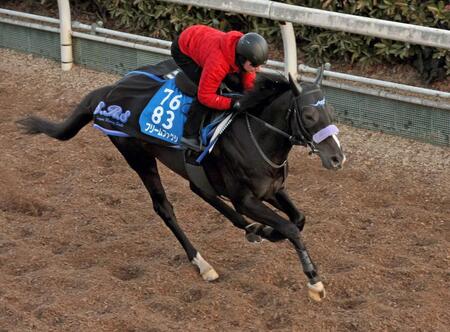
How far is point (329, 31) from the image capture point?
8961 millimetres

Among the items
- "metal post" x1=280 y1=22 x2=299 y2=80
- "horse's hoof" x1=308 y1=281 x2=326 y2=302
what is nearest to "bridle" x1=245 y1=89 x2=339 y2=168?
"horse's hoof" x1=308 y1=281 x2=326 y2=302

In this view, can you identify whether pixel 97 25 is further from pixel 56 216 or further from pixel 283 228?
pixel 283 228

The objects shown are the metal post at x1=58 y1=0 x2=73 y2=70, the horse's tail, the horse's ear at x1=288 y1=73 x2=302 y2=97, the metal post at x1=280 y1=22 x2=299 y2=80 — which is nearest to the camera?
the horse's ear at x1=288 y1=73 x2=302 y2=97

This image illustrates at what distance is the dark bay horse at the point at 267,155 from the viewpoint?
18.0 feet

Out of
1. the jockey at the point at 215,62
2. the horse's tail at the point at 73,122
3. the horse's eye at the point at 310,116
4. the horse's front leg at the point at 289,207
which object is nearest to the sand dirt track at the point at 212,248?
the horse's front leg at the point at 289,207

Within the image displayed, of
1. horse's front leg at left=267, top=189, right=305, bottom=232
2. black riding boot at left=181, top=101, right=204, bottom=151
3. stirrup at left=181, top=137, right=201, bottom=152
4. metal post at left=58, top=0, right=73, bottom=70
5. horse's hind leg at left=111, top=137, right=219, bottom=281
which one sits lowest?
metal post at left=58, top=0, right=73, bottom=70

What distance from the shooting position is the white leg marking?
247 inches

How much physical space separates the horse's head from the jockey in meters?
0.36

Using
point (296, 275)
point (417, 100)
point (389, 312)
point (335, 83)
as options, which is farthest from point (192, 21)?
point (389, 312)

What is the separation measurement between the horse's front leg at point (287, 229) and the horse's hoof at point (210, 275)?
52cm

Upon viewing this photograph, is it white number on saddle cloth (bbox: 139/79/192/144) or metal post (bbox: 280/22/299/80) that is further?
metal post (bbox: 280/22/299/80)

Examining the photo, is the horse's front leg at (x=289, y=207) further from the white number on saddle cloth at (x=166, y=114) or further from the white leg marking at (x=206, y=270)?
the white number on saddle cloth at (x=166, y=114)

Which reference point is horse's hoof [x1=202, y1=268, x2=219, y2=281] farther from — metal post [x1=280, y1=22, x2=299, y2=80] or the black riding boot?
metal post [x1=280, y1=22, x2=299, y2=80]

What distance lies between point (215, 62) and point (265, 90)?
0.35 metres
